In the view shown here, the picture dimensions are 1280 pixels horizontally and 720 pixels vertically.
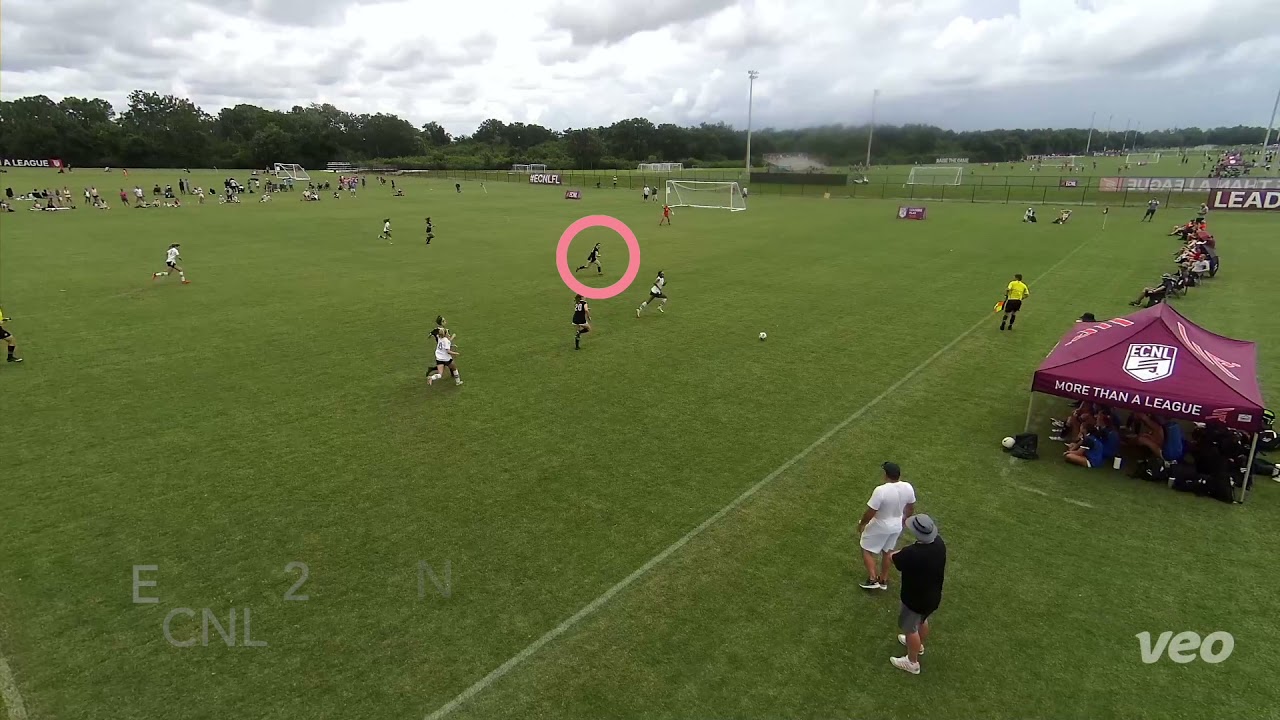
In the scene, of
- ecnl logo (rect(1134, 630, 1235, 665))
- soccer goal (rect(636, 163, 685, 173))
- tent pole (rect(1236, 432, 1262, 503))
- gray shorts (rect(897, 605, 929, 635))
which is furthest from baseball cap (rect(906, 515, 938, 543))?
soccer goal (rect(636, 163, 685, 173))

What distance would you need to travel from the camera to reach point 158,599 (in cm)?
687

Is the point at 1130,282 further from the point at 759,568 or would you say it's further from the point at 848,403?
the point at 759,568

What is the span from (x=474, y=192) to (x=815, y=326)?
63012mm

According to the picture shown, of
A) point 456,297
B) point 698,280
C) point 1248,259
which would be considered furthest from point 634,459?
point 1248,259

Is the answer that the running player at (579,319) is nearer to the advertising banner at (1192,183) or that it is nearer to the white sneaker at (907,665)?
the white sneaker at (907,665)

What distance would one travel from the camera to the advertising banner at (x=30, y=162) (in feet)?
316

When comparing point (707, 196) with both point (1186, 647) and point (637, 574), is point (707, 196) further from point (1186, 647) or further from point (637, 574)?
point (1186, 647)

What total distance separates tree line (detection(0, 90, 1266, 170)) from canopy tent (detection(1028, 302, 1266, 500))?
5899 cm

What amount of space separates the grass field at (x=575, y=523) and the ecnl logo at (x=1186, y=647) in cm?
12

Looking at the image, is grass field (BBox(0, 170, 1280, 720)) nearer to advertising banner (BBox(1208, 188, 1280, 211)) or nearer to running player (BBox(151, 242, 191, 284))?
running player (BBox(151, 242, 191, 284))

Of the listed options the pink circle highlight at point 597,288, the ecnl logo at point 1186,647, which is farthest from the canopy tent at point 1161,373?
the pink circle highlight at point 597,288

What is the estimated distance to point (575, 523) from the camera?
8.37 meters

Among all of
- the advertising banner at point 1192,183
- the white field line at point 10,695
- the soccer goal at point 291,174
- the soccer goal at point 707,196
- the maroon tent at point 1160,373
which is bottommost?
the white field line at point 10,695

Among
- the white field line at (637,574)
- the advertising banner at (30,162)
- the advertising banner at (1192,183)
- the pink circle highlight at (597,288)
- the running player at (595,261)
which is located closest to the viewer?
the white field line at (637,574)
